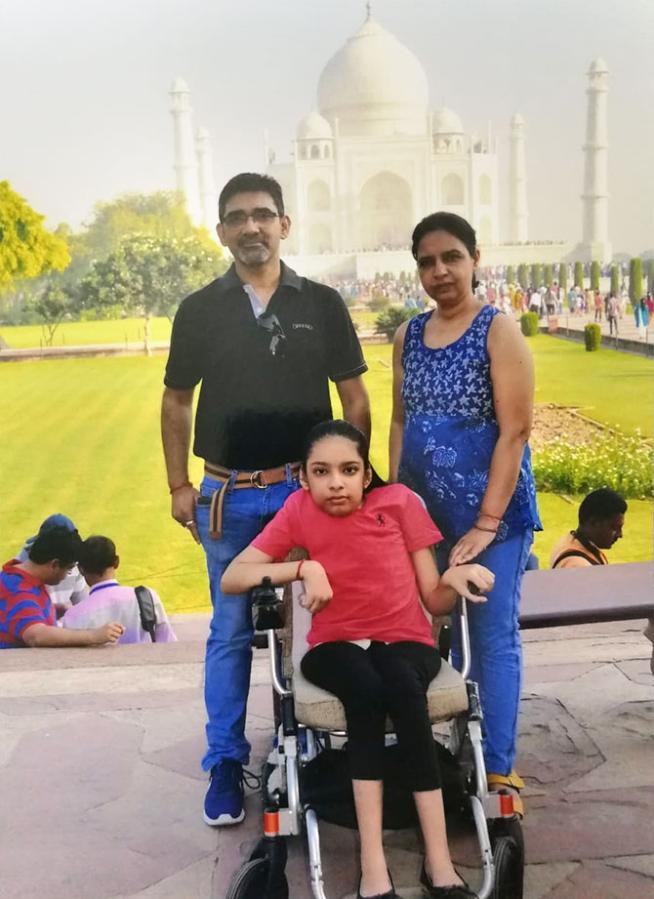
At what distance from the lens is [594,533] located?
4684 millimetres

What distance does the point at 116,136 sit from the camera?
4910 mm

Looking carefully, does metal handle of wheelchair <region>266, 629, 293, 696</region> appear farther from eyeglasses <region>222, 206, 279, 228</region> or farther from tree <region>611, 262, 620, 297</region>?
tree <region>611, 262, 620, 297</region>

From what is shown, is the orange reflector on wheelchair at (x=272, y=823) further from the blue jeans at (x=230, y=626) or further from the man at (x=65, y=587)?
the man at (x=65, y=587)

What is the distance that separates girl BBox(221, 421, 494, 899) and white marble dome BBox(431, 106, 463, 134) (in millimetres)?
2621

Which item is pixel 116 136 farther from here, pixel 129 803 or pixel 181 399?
pixel 129 803

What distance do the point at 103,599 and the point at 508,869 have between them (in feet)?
8.65

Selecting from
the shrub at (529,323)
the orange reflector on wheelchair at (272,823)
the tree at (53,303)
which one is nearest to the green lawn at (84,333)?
the tree at (53,303)

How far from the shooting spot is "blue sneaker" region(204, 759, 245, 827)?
2951 millimetres

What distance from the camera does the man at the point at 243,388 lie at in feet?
9.78

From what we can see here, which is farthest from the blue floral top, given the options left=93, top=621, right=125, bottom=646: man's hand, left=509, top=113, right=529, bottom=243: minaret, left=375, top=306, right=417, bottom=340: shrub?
left=509, top=113, right=529, bottom=243: minaret

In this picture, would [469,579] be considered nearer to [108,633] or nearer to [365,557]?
[365,557]

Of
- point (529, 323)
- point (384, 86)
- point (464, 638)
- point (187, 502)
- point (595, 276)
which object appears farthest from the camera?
point (595, 276)

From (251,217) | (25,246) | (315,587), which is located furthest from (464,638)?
(25,246)

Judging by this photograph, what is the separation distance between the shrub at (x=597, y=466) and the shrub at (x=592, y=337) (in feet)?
1.56
